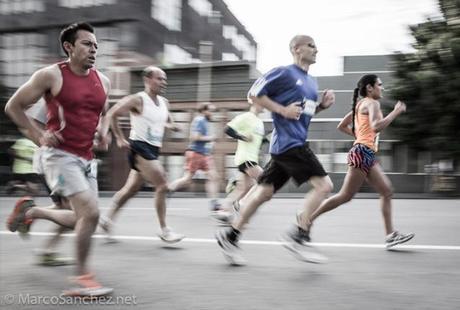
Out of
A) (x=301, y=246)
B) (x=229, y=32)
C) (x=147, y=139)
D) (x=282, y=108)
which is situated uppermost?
(x=229, y=32)

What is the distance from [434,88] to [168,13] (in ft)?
60.3

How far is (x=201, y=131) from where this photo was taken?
8.48 metres

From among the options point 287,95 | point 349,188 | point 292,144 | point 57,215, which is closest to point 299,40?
point 287,95

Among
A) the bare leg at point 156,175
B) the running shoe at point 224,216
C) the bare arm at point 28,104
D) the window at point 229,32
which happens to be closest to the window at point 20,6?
the window at point 229,32

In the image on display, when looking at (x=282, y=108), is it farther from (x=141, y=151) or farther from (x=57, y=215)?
(x=57, y=215)

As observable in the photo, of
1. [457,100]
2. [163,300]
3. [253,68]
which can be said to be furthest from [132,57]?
[163,300]

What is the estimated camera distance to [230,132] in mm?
7086

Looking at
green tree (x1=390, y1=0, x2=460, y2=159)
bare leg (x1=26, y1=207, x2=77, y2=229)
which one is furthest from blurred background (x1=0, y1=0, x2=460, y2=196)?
bare leg (x1=26, y1=207, x2=77, y2=229)

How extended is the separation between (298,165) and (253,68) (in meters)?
21.7

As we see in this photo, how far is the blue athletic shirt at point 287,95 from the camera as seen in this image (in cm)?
411

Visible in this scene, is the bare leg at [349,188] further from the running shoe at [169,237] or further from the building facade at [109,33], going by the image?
the building facade at [109,33]

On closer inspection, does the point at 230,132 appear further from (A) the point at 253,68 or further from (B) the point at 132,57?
(B) the point at 132,57

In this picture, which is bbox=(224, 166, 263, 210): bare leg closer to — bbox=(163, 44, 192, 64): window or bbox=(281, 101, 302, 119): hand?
bbox=(281, 101, 302, 119): hand

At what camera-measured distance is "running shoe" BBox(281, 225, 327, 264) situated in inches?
154
